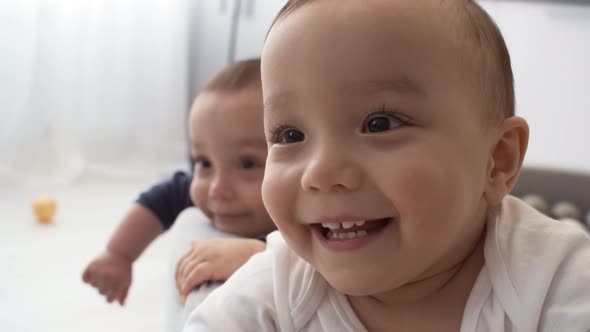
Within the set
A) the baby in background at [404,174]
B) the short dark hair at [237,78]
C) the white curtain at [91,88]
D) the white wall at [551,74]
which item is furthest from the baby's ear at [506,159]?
the white curtain at [91,88]

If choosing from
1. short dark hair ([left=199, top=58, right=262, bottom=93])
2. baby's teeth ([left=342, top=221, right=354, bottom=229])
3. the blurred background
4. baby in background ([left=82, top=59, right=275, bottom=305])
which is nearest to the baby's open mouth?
baby's teeth ([left=342, top=221, right=354, bottom=229])

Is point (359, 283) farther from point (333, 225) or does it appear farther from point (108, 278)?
point (108, 278)

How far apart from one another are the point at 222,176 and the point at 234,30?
1.43 m

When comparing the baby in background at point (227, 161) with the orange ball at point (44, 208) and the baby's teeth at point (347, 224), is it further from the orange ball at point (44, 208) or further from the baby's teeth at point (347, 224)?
the orange ball at point (44, 208)

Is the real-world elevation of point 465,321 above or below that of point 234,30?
above

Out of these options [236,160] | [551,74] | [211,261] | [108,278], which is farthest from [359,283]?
[551,74]

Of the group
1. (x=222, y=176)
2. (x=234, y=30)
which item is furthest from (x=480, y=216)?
(x=234, y=30)

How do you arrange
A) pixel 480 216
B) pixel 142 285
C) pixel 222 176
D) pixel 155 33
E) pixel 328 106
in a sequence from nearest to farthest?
1. pixel 328 106
2. pixel 480 216
3. pixel 222 176
4. pixel 142 285
5. pixel 155 33

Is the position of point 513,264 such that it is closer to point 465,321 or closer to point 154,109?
point 465,321

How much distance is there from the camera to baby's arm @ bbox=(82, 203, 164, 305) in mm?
1072

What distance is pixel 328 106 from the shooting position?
54 centimetres

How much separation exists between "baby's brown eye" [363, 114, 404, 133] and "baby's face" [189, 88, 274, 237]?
1.59 feet

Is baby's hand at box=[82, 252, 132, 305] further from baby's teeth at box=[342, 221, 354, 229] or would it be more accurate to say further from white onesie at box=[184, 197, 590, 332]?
baby's teeth at box=[342, 221, 354, 229]

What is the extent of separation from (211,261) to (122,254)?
1.25 ft
